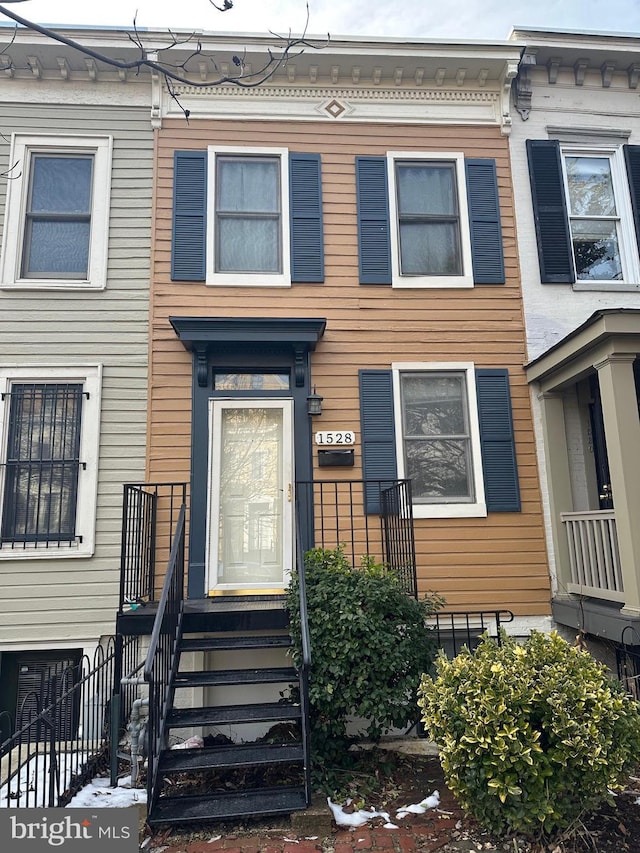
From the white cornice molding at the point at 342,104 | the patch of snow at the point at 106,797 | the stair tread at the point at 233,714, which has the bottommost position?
the patch of snow at the point at 106,797

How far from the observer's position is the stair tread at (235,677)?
13.5 ft

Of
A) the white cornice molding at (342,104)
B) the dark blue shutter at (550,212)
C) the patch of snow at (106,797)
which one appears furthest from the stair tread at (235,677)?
the white cornice molding at (342,104)

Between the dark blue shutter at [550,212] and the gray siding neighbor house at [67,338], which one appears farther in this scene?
the dark blue shutter at [550,212]

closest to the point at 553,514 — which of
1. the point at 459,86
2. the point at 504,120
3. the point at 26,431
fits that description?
the point at 504,120

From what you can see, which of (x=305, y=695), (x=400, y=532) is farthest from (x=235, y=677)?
(x=400, y=532)

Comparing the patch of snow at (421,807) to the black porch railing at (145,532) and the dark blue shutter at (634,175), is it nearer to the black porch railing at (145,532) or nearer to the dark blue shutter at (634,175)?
the black porch railing at (145,532)

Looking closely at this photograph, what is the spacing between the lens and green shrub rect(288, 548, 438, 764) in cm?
388

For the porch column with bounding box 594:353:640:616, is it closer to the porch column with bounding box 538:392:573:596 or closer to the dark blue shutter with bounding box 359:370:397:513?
the porch column with bounding box 538:392:573:596

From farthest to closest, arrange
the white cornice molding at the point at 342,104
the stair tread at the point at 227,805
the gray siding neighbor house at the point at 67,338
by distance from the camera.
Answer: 1. the white cornice molding at the point at 342,104
2. the gray siding neighbor house at the point at 67,338
3. the stair tread at the point at 227,805

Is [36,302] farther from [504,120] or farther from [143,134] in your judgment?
[504,120]

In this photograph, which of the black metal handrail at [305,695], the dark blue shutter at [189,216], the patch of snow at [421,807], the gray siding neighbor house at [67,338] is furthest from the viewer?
the dark blue shutter at [189,216]

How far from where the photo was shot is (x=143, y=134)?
250 inches

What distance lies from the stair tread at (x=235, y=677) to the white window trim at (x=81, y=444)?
1.91 metres

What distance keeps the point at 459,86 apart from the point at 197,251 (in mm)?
3598
